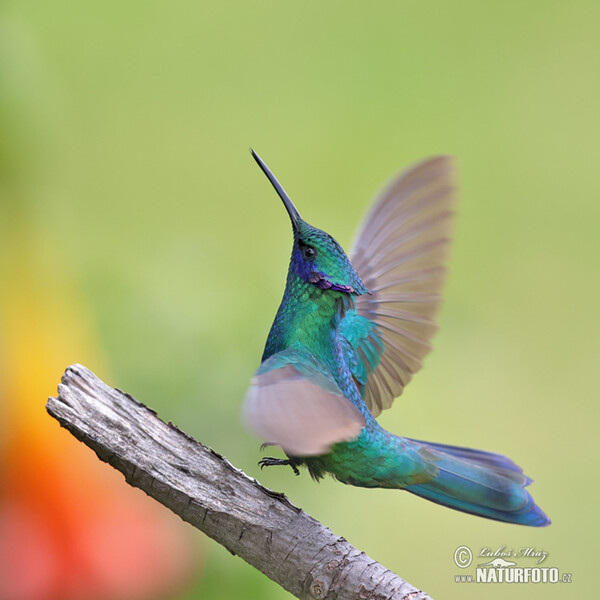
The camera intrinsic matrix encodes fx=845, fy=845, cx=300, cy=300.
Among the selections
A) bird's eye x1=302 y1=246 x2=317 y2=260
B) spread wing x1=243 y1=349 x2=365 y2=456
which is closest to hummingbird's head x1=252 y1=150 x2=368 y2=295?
bird's eye x1=302 y1=246 x2=317 y2=260

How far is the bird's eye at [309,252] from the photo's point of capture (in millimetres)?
877

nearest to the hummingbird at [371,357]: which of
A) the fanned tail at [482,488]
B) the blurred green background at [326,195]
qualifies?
the fanned tail at [482,488]

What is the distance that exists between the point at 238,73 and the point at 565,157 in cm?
89

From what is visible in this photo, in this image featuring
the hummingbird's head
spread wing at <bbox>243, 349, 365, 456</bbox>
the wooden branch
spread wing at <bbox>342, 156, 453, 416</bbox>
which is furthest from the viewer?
spread wing at <bbox>342, 156, 453, 416</bbox>

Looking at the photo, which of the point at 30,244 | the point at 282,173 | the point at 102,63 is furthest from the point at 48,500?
the point at 102,63

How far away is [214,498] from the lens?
0.73 metres

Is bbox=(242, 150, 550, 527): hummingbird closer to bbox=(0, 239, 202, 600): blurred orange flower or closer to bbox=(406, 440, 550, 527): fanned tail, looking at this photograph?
bbox=(406, 440, 550, 527): fanned tail

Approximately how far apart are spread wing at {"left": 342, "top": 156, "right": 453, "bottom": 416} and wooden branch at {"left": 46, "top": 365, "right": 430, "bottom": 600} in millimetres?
295

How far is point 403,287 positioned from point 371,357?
0.10 metres

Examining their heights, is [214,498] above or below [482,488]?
below

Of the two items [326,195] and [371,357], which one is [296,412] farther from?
[326,195]

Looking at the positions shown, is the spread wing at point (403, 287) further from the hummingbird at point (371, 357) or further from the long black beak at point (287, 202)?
the long black beak at point (287, 202)

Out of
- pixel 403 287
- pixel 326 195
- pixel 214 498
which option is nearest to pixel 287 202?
pixel 403 287

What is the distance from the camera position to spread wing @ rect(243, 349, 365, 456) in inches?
23.8
